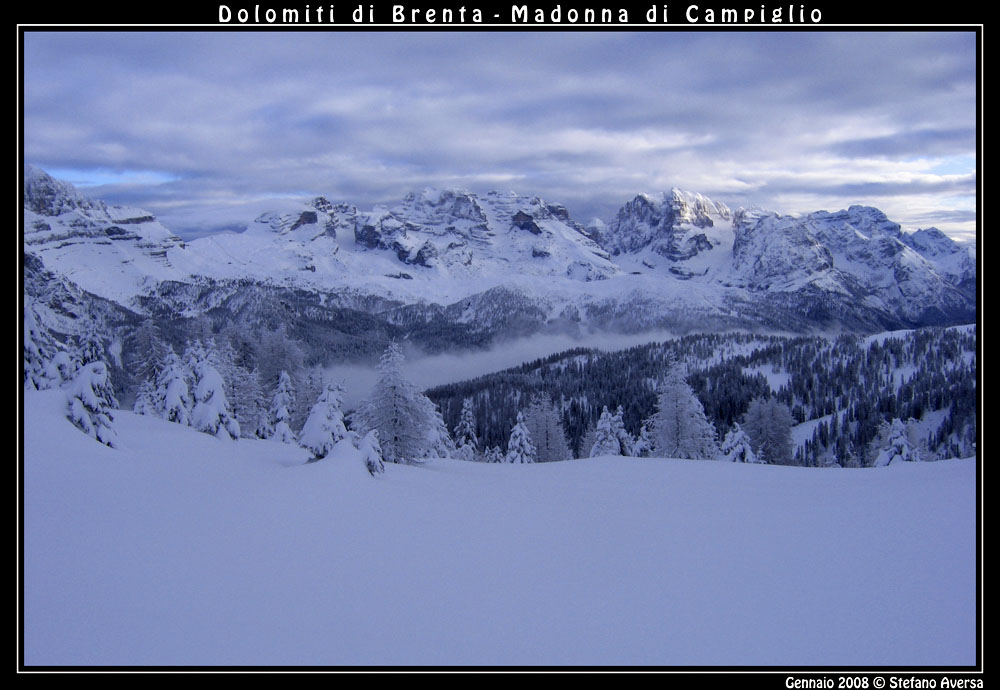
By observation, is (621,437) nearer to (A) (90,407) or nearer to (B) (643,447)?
(B) (643,447)

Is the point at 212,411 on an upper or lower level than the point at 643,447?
upper

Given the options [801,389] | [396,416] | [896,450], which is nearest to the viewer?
[396,416]

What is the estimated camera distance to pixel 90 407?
15.8 meters

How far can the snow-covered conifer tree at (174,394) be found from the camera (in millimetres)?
28938

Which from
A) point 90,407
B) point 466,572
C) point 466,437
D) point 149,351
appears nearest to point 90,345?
point 149,351

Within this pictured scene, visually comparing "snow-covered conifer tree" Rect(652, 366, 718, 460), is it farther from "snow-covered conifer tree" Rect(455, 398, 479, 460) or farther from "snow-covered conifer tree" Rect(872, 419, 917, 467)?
"snow-covered conifer tree" Rect(455, 398, 479, 460)

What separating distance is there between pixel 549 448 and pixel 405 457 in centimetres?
2741

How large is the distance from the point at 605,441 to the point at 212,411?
3008cm

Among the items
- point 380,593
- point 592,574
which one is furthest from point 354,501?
point 592,574

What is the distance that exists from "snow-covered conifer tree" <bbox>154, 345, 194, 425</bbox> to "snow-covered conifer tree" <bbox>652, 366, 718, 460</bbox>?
32.0 meters

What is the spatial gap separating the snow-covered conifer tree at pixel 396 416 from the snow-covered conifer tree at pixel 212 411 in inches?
274
